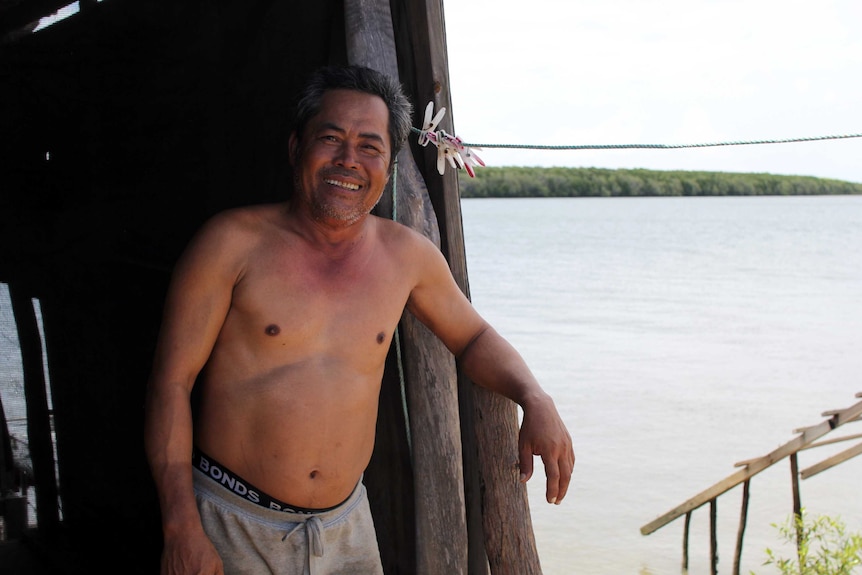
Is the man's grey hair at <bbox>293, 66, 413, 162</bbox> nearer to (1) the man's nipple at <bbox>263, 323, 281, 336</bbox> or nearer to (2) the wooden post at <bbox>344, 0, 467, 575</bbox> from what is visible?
(2) the wooden post at <bbox>344, 0, 467, 575</bbox>

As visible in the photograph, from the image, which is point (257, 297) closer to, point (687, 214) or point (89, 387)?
point (89, 387)

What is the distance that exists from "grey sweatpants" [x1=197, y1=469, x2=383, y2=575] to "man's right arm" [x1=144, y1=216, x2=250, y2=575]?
194 mm

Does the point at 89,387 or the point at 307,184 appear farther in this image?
the point at 89,387

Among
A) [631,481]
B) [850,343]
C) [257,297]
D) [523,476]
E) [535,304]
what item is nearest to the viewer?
[257,297]

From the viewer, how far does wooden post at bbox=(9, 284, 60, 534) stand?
3.32 meters

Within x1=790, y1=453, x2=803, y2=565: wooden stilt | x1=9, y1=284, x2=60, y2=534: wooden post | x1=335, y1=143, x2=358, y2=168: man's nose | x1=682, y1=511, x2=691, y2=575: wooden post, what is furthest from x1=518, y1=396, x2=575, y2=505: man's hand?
x1=682, y1=511, x2=691, y2=575: wooden post

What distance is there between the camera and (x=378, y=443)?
324 centimetres

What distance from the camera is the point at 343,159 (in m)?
2.48

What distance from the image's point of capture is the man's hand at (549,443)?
2.43m

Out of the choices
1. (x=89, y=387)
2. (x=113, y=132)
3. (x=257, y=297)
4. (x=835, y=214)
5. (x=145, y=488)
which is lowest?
(x=835, y=214)

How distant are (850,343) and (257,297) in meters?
19.8

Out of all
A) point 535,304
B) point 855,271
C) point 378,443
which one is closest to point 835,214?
point 855,271

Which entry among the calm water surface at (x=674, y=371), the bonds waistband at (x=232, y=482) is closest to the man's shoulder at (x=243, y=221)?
the bonds waistband at (x=232, y=482)

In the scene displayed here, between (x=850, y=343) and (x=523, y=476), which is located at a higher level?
(x=523, y=476)
